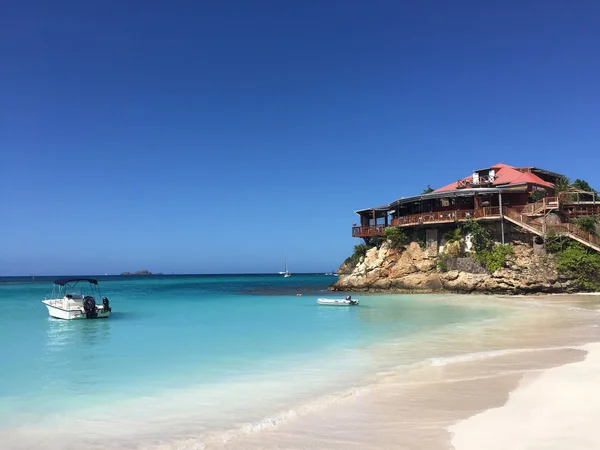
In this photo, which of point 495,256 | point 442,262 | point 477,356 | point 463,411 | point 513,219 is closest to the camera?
point 463,411

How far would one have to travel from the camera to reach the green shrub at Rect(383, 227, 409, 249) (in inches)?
1475

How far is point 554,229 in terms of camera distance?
29.9 meters

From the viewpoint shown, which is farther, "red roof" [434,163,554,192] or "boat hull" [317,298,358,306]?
"red roof" [434,163,554,192]

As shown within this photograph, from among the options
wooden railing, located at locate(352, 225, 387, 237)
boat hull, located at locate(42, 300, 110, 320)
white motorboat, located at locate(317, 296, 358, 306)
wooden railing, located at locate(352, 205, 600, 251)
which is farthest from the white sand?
wooden railing, located at locate(352, 225, 387, 237)

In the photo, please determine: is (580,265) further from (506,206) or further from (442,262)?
(442,262)

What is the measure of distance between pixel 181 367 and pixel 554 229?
28.3 m

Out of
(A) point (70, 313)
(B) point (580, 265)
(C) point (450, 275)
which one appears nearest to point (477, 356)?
(A) point (70, 313)

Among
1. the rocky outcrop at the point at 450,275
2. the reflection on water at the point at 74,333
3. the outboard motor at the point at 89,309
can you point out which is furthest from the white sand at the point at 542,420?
the rocky outcrop at the point at 450,275

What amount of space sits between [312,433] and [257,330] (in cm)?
1183

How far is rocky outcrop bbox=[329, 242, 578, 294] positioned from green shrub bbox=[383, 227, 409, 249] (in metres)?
0.67

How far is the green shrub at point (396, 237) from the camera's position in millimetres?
37469

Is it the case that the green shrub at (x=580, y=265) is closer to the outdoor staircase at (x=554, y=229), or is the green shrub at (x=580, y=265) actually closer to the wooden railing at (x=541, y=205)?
the outdoor staircase at (x=554, y=229)

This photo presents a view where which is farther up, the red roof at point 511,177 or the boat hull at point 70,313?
the red roof at point 511,177

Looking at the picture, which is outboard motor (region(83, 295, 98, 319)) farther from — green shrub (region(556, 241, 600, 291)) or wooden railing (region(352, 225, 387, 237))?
green shrub (region(556, 241, 600, 291))
